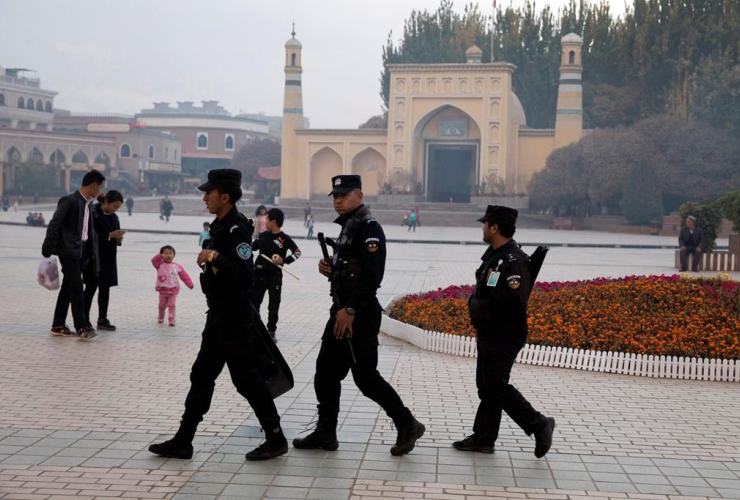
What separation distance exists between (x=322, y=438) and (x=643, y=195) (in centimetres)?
4025

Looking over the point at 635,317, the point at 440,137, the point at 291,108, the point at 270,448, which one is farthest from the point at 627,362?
the point at 291,108

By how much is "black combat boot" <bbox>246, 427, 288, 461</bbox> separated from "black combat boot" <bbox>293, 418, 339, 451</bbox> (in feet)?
0.72

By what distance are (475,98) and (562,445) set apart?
1931 inches

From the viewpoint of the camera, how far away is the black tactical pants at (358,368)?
5.71m

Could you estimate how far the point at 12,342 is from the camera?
948 cm

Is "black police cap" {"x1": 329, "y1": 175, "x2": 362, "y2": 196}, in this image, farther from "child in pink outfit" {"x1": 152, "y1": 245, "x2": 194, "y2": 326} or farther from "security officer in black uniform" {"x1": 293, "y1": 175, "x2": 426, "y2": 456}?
"child in pink outfit" {"x1": 152, "y1": 245, "x2": 194, "y2": 326}

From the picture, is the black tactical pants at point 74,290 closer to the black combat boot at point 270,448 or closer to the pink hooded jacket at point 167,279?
the pink hooded jacket at point 167,279

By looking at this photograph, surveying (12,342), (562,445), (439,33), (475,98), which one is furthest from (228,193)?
(439,33)

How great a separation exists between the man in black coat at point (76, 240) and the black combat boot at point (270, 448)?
4.39 m

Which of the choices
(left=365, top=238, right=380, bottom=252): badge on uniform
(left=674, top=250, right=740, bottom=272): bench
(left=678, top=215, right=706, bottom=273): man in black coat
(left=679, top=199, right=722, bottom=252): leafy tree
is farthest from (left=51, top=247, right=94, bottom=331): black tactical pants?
(left=679, top=199, right=722, bottom=252): leafy tree

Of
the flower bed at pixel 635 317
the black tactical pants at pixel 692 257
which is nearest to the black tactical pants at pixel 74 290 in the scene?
the flower bed at pixel 635 317

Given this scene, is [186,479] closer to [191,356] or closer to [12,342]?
[191,356]

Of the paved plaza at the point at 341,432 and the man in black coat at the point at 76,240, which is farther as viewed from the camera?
the man in black coat at the point at 76,240

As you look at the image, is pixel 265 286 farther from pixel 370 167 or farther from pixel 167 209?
pixel 370 167
